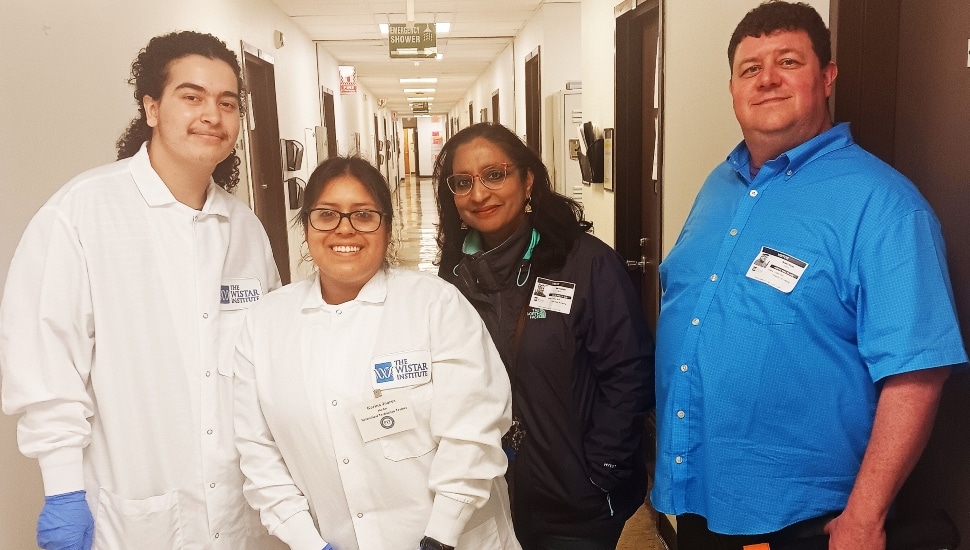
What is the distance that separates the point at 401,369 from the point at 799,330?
817 mm

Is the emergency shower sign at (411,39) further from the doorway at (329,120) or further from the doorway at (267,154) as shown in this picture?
the doorway at (329,120)

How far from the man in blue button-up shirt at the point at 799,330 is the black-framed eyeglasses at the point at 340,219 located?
746 mm

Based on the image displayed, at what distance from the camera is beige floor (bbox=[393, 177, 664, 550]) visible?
2.98 metres

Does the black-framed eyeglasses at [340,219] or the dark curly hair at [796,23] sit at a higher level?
the dark curly hair at [796,23]

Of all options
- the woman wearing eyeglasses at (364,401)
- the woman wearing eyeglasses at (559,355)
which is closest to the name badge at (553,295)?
the woman wearing eyeglasses at (559,355)

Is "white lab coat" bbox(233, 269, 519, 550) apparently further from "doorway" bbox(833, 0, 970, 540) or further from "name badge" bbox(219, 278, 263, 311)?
"doorway" bbox(833, 0, 970, 540)

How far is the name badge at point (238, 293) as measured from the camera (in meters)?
1.79

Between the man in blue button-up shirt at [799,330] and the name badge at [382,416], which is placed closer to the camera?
the man in blue button-up shirt at [799,330]

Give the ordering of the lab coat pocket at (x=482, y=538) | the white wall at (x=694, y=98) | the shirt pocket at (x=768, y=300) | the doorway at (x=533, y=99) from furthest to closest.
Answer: the doorway at (x=533, y=99)
the white wall at (x=694, y=98)
the lab coat pocket at (x=482, y=538)
the shirt pocket at (x=768, y=300)

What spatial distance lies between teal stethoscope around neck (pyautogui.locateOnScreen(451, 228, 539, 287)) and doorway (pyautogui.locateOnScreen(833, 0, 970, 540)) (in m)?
0.82

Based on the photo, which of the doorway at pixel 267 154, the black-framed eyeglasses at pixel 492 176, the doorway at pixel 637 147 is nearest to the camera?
the black-framed eyeglasses at pixel 492 176

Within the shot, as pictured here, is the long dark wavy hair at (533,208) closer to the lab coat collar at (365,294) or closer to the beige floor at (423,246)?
the beige floor at (423,246)

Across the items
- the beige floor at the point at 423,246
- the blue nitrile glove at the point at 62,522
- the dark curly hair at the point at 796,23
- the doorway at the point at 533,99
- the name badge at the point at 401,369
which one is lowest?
the beige floor at the point at 423,246

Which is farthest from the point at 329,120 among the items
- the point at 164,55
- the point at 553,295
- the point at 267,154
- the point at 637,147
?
the point at 553,295
